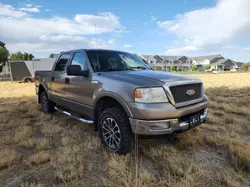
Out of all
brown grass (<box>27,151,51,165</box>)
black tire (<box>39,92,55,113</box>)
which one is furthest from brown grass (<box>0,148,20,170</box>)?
black tire (<box>39,92,55,113</box>)

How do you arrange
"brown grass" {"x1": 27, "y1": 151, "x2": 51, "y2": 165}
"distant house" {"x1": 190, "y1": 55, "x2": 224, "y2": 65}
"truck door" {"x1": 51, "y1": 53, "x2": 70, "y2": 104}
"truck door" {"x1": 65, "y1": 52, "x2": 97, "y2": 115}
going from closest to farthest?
"brown grass" {"x1": 27, "y1": 151, "x2": 51, "y2": 165}, "truck door" {"x1": 65, "y1": 52, "x2": 97, "y2": 115}, "truck door" {"x1": 51, "y1": 53, "x2": 70, "y2": 104}, "distant house" {"x1": 190, "y1": 55, "x2": 224, "y2": 65}

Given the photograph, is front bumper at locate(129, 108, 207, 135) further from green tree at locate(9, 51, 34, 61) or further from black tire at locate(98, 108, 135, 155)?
green tree at locate(9, 51, 34, 61)

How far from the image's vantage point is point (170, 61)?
74500 mm

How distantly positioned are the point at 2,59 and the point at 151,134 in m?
40.3

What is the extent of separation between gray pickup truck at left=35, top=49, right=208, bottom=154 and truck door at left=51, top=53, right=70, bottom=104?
198mm

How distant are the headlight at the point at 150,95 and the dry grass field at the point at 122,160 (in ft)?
1.96

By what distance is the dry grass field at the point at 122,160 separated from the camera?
100 inches

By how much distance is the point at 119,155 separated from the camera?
3148mm

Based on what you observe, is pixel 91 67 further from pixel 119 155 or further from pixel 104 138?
pixel 119 155

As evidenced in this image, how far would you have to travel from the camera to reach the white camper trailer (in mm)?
20859

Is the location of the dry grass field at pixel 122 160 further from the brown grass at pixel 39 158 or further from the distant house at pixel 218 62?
the distant house at pixel 218 62

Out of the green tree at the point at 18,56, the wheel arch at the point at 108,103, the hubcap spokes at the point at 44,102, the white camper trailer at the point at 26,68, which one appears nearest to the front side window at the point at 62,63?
the hubcap spokes at the point at 44,102

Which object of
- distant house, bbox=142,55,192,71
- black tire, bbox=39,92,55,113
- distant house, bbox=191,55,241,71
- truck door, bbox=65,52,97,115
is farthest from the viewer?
distant house, bbox=191,55,241,71

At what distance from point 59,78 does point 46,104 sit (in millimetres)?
1534
